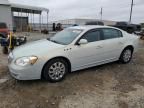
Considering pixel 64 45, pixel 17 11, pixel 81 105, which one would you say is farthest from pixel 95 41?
pixel 17 11

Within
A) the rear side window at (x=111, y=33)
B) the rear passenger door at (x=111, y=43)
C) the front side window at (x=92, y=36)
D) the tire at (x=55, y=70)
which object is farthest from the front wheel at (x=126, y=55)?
the tire at (x=55, y=70)

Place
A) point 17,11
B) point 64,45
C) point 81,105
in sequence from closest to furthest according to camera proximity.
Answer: point 81,105, point 64,45, point 17,11

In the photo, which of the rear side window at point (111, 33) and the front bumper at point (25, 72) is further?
the rear side window at point (111, 33)

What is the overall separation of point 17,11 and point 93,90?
2814cm

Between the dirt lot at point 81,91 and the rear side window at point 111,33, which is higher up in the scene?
the rear side window at point 111,33

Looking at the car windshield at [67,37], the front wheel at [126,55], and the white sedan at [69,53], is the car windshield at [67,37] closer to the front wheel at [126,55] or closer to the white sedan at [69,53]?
the white sedan at [69,53]

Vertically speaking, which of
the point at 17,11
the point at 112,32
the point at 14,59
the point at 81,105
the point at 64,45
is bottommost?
the point at 81,105

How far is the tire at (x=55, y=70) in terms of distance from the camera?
4.37m

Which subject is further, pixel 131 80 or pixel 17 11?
pixel 17 11

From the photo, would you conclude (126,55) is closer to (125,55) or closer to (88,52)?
(125,55)

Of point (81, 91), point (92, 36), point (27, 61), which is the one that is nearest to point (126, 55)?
point (92, 36)

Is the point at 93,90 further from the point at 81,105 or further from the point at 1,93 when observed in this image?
the point at 1,93

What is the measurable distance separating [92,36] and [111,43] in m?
0.74

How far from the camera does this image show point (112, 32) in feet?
19.4
